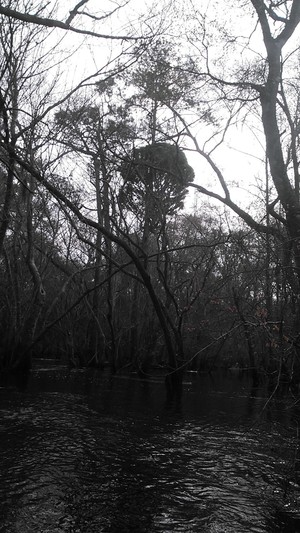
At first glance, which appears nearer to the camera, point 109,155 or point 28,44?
point 28,44

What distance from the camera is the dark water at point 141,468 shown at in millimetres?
3572

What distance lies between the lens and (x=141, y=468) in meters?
4.91

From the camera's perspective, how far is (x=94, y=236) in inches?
722

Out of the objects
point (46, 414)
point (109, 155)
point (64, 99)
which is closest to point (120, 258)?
point (109, 155)

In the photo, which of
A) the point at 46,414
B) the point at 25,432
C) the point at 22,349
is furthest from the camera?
the point at 22,349

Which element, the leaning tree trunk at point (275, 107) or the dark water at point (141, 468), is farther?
the leaning tree trunk at point (275, 107)

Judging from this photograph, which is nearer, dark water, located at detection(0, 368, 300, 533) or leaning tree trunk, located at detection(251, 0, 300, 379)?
dark water, located at detection(0, 368, 300, 533)

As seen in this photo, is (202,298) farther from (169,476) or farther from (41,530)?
(41,530)

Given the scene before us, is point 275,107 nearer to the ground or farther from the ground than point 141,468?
farther from the ground

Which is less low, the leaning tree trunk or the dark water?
the leaning tree trunk

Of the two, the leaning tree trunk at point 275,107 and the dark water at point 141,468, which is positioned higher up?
Answer: the leaning tree trunk at point 275,107

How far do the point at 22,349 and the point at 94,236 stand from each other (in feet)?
25.0

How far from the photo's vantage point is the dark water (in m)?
3.57

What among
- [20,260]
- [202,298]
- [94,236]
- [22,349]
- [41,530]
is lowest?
[41,530]
